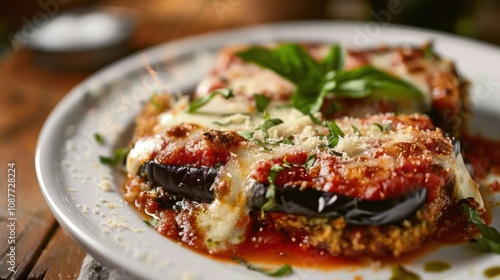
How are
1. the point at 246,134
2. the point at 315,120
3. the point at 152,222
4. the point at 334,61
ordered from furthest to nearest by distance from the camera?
the point at 334,61
the point at 315,120
the point at 246,134
the point at 152,222

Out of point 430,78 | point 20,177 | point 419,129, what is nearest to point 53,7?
point 20,177

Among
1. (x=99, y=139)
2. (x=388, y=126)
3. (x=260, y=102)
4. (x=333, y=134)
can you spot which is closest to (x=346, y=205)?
(x=333, y=134)

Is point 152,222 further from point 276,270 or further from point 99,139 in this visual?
point 99,139

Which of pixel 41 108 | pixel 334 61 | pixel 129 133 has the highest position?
pixel 334 61

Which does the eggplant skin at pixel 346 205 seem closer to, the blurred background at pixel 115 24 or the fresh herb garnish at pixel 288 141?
the fresh herb garnish at pixel 288 141

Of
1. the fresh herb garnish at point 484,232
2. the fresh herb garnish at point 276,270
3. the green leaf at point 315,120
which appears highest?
the green leaf at point 315,120

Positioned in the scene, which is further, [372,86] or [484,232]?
[372,86]

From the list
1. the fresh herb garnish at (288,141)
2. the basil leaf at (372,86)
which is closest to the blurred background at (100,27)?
the fresh herb garnish at (288,141)
